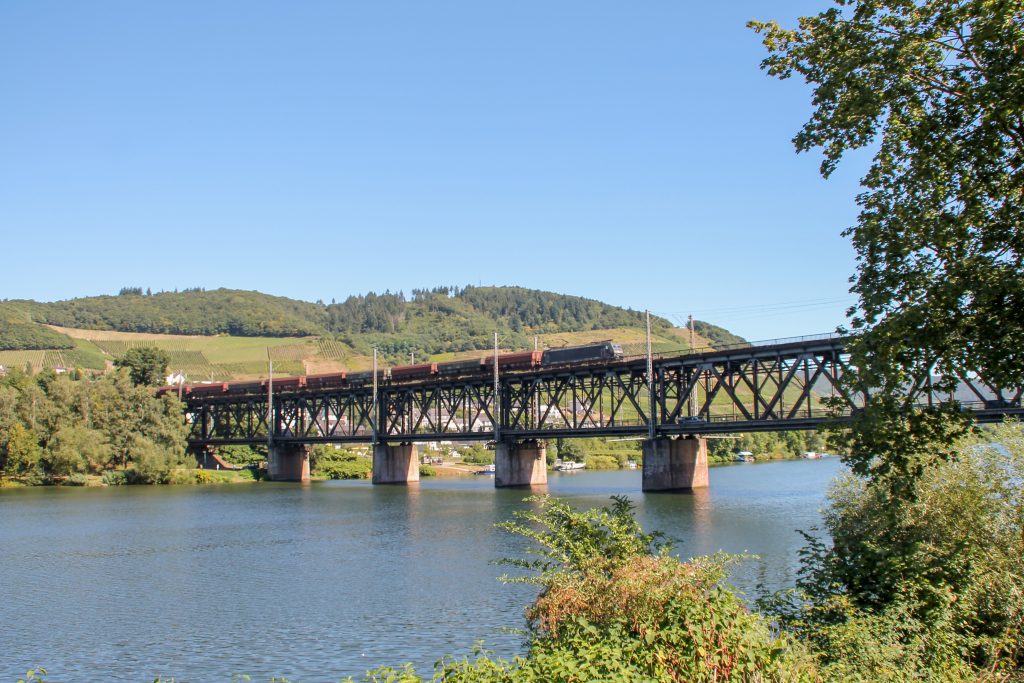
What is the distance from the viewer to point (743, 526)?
5266 cm

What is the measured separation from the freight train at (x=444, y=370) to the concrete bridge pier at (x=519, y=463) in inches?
326

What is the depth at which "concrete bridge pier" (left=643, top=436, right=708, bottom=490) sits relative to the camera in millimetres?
79438

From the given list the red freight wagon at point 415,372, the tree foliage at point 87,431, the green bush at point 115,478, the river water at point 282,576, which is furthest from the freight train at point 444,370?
the green bush at point 115,478

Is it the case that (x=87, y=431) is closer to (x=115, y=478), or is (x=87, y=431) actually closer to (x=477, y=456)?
(x=115, y=478)

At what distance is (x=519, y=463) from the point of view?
94.5 metres

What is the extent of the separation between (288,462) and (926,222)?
109 meters

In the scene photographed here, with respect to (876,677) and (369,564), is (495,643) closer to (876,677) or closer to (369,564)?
(876,677)

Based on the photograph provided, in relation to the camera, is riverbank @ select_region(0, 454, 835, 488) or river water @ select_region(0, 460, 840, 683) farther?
riverbank @ select_region(0, 454, 835, 488)

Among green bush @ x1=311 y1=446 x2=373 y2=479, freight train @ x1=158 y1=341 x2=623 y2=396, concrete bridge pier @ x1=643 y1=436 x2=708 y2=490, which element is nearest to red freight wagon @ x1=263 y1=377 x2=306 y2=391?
freight train @ x1=158 y1=341 x2=623 y2=396

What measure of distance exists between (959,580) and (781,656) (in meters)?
6.86

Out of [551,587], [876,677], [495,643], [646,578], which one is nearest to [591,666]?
[646,578]

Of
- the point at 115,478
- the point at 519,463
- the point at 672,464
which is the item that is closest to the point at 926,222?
the point at 672,464

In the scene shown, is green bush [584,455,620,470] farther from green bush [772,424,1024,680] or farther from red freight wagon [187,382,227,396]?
green bush [772,424,1024,680]

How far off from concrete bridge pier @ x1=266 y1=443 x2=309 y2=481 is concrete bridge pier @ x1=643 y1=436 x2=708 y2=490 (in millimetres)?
55960
